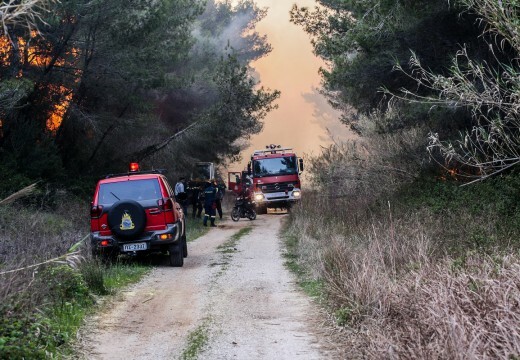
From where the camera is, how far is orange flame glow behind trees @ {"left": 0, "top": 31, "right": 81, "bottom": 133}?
83.3ft

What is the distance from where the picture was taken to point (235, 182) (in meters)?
47.3

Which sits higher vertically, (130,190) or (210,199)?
(130,190)

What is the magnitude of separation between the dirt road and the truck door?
2369 centimetres

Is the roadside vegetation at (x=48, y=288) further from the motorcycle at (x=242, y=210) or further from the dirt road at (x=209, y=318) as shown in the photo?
the motorcycle at (x=242, y=210)

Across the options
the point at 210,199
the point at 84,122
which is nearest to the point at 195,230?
the point at 210,199

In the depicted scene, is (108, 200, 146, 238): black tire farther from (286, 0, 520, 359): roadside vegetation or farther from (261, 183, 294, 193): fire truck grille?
(261, 183, 294, 193): fire truck grille

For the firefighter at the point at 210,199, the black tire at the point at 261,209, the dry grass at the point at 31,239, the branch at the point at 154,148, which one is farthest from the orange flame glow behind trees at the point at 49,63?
the black tire at the point at 261,209

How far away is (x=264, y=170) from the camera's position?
3919cm

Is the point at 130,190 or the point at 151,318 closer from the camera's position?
the point at 151,318

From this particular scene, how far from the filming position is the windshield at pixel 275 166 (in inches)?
1537

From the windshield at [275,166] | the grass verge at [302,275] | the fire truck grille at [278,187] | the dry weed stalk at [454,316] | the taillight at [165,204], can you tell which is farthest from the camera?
the windshield at [275,166]

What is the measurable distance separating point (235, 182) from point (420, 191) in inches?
1060

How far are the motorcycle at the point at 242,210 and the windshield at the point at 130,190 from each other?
18.5m

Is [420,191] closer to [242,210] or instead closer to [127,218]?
[127,218]
